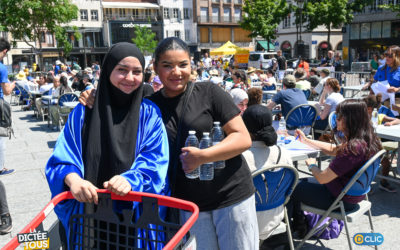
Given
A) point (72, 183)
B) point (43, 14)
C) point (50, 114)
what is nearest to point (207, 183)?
point (72, 183)

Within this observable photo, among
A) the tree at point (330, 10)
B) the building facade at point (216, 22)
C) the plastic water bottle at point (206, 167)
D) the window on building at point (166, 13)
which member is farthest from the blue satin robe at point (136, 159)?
the building facade at point (216, 22)

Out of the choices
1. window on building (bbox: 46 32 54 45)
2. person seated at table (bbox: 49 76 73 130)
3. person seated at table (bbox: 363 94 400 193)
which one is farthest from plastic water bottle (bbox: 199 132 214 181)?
window on building (bbox: 46 32 54 45)

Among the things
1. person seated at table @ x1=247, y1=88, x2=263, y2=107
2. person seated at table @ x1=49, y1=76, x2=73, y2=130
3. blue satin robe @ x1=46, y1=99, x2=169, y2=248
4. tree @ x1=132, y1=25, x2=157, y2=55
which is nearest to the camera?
blue satin robe @ x1=46, y1=99, x2=169, y2=248

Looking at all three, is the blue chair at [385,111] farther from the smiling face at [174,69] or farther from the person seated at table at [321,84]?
the smiling face at [174,69]

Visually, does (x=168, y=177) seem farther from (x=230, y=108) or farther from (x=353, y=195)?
(x=353, y=195)

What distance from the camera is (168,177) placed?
2064 mm

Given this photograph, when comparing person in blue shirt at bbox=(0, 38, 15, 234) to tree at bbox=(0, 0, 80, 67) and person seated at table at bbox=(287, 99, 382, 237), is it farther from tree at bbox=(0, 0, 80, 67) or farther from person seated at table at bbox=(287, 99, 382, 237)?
tree at bbox=(0, 0, 80, 67)

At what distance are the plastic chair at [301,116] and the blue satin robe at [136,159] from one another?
4.67 m

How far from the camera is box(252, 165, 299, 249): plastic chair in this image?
2.78 meters

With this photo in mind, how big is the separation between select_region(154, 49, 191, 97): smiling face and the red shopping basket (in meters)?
0.67

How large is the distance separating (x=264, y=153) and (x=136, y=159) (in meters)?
1.39

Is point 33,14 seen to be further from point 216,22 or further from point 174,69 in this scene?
point 216,22

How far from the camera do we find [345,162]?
2967 mm

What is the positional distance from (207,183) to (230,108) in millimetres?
444
